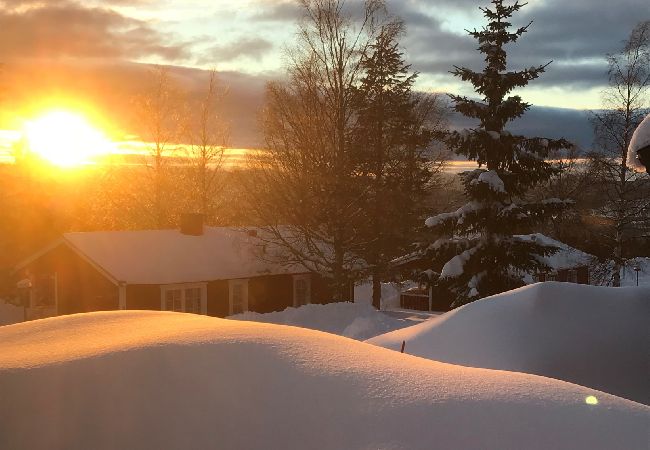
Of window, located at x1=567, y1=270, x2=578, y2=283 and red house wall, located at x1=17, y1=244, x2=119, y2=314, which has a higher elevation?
red house wall, located at x1=17, y1=244, x2=119, y2=314

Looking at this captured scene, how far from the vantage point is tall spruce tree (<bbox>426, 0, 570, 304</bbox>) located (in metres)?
19.4

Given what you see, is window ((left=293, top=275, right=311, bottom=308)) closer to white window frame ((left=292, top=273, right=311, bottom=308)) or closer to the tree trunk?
white window frame ((left=292, top=273, right=311, bottom=308))

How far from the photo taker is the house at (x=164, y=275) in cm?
2116

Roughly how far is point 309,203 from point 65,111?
2234 centimetres

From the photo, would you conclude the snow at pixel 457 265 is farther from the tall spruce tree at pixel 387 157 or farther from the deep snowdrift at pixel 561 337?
the deep snowdrift at pixel 561 337

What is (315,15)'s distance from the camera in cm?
2284

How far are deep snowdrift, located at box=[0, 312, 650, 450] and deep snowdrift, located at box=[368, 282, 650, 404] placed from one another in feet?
11.3

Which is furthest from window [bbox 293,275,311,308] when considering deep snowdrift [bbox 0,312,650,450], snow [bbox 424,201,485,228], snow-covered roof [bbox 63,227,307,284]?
deep snowdrift [bbox 0,312,650,450]

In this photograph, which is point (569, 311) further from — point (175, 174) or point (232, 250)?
point (175, 174)

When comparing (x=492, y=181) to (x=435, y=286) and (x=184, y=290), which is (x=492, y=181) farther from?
(x=184, y=290)

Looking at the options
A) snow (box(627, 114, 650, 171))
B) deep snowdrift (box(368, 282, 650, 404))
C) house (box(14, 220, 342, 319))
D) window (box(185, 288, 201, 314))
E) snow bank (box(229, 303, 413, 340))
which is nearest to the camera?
Result: deep snowdrift (box(368, 282, 650, 404))

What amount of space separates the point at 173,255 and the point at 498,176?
12860mm

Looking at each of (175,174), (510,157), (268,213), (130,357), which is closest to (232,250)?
(268,213)

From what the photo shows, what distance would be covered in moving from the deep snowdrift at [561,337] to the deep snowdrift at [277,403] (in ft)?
11.3
